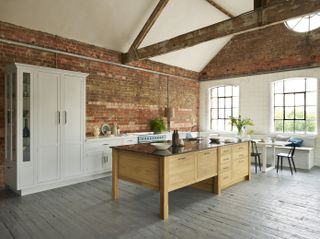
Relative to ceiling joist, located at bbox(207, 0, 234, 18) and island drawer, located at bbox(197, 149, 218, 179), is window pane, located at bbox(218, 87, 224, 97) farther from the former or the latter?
island drawer, located at bbox(197, 149, 218, 179)

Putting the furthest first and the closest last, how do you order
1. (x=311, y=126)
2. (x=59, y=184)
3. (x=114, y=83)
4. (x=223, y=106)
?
(x=223, y=106) → (x=311, y=126) → (x=114, y=83) → (x=59, y=184)

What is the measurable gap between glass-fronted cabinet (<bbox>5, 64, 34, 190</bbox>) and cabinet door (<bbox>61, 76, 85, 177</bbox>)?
613 mm

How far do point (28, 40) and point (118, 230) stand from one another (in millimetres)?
4120

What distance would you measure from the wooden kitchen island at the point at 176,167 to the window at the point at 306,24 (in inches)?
172

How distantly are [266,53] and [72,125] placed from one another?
621 cm

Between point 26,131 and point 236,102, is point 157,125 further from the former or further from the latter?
A: point 26,131

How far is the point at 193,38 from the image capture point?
482 centimetres

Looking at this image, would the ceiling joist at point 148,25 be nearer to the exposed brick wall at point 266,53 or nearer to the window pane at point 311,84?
the exposed brick wall at point 266,53

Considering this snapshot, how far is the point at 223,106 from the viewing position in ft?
28.9

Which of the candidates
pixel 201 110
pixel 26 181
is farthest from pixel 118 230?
pixel 201 110

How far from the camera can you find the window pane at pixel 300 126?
6981mm

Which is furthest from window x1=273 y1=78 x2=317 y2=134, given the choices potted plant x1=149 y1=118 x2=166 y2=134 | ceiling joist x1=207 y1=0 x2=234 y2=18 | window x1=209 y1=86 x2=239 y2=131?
potted plant x1=149 y1=118 x2=166 y2=134

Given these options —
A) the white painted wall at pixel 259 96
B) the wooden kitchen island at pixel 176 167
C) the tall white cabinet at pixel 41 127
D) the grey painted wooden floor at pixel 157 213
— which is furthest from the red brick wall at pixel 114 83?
the wooden kitchen island at pixel 176 167

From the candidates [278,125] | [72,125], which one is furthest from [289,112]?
[72,125]
